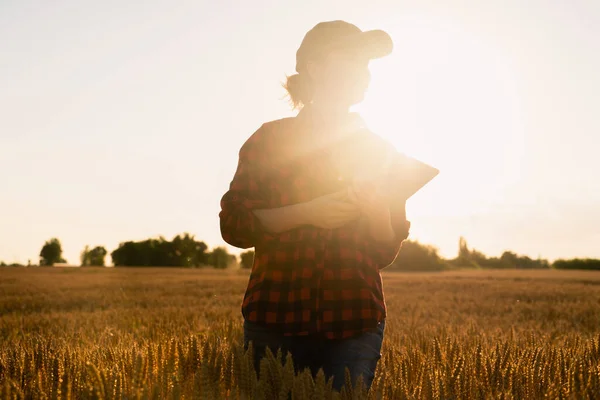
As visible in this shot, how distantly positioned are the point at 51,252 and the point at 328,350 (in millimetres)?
106913

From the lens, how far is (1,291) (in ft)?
43.9

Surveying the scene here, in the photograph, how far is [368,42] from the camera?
2406 mm

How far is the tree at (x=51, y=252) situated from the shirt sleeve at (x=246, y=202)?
347 ft

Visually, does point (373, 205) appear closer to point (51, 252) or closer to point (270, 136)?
point (270, 136)

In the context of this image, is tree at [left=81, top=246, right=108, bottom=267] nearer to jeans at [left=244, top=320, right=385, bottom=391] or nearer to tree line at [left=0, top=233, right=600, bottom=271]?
tree line at [left=0, top=233, right=600, bottom=271]

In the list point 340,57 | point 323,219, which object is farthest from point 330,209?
point 340,57

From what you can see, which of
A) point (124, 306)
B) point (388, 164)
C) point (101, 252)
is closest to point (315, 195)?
point (388, 164)

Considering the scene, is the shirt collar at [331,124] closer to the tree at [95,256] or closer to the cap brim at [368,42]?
the cap brim at [368,42]

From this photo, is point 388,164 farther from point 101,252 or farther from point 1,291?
point 101,252

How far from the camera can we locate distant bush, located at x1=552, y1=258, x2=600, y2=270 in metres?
59.6

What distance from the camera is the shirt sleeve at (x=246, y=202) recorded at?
227 cm

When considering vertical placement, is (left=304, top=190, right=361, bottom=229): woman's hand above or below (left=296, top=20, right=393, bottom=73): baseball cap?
below

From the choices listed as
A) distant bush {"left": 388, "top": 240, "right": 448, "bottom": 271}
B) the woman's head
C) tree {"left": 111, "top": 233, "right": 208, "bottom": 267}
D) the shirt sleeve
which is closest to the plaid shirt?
the shirt sleeve

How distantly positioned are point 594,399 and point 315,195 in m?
1.51
